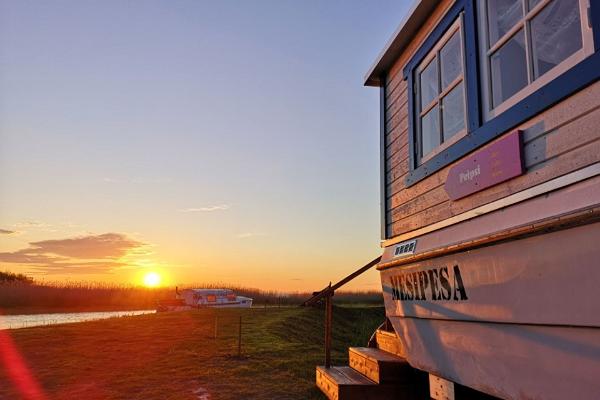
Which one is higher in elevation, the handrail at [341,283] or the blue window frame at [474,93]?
the blue window frame at [474,93]

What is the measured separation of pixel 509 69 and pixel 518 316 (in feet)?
5.72

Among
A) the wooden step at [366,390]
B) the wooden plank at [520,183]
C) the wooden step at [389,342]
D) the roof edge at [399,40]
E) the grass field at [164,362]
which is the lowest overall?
the grass field at [164,362]

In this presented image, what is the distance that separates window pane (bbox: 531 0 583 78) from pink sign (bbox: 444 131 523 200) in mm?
480

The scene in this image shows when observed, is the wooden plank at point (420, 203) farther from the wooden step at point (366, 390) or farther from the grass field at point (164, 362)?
the grass field at point (164, 362)

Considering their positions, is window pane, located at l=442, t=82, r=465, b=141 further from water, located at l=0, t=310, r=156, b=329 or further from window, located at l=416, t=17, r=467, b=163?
water, located at l=0, t=310, r=156, b=329

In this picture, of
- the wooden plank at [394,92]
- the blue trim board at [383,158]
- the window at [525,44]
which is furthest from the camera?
the blue trim board at [383,158]

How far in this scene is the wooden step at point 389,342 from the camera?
18.4 ft

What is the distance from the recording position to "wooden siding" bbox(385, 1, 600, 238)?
2660mm

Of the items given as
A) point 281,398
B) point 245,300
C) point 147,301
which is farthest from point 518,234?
point 147,301

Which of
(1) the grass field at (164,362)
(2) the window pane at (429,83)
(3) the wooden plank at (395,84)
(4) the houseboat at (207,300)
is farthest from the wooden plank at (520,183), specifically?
(4) the houseboat at (207,300)

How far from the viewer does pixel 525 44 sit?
3.37m

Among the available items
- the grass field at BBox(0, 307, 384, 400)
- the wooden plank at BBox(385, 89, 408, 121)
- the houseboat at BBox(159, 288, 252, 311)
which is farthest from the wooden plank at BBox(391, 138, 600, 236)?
the houseboat at BBox(159, 288, 252, 311)

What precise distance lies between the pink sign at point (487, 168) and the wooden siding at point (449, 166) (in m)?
0.05

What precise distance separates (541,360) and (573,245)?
0.67 m
